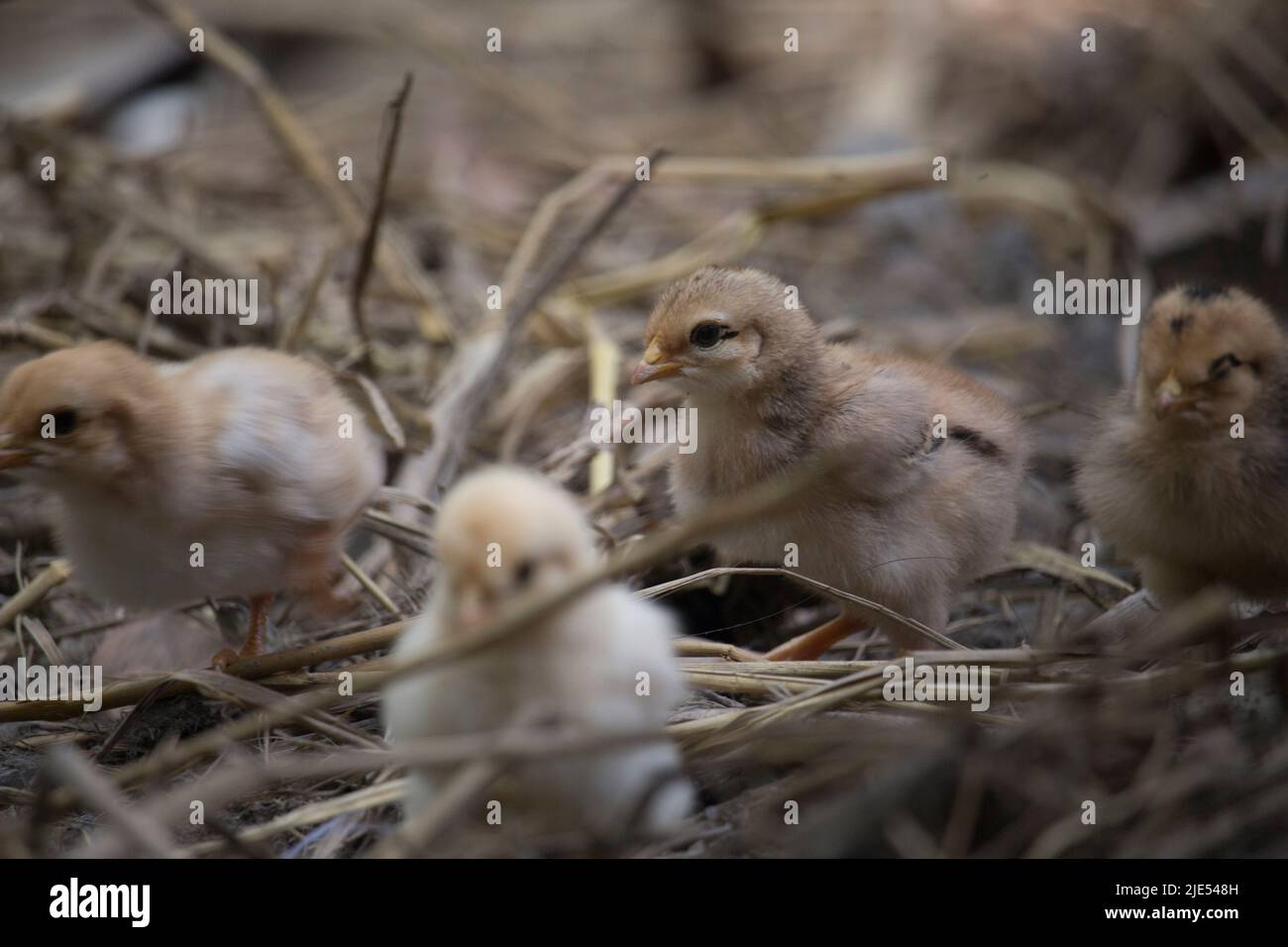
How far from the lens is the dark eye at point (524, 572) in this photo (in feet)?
6.89

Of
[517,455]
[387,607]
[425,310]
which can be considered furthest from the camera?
[425,310]

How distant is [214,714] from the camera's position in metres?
3.03

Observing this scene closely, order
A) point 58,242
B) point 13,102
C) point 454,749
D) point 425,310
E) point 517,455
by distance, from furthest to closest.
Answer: point 13,102 → point 58,242 → point 425,310 → point 517,455 → point 454,749

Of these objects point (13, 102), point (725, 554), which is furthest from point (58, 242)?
point (725, 554)

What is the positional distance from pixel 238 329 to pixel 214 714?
1850mm

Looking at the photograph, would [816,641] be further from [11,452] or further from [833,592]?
[11,452]

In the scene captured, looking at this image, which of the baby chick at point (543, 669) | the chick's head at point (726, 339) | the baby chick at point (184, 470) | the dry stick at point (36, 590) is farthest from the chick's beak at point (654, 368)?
the dry stick at point (36, 590)

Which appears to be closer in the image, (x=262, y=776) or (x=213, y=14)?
(x=262, y=776)

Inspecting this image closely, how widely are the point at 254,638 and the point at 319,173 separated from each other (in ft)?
8.40

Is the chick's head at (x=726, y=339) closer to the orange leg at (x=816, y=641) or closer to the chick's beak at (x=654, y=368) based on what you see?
the chick's beak at (x=654, y=368)

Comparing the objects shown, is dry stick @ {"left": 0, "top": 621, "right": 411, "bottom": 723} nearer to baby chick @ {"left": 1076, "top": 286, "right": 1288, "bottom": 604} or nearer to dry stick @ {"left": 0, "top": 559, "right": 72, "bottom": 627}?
dry stick @ {"left": 0, "top": 559, "right": 72, "bottom": 627}

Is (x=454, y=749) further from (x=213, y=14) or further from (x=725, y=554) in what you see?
(x=213, y=14)

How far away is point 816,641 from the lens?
3.45m
